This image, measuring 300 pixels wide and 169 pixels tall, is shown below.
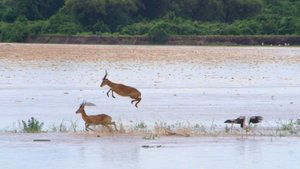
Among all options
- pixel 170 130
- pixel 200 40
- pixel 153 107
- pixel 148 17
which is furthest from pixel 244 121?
pixel 148 17

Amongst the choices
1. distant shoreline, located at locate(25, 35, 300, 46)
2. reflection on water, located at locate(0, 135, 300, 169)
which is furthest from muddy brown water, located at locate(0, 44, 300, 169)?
distant shoreline, located at locate(25, 35, 300, 46)

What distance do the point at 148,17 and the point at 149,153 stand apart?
6595 cm

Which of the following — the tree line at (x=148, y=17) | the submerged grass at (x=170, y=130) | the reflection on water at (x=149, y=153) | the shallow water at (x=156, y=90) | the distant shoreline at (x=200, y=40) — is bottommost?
the reflection on water at (x=149, y=153)

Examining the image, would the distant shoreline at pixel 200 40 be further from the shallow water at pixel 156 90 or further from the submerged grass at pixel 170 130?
the submerged grass at pixel 170 130

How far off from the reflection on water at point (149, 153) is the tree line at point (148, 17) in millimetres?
55096

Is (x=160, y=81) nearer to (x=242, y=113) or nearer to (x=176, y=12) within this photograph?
(x=242, y=113)

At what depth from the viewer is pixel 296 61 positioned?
42938mm

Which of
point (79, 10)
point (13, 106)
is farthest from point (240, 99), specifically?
Answer: point (79, 10)

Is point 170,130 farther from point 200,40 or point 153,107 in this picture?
point 200,40

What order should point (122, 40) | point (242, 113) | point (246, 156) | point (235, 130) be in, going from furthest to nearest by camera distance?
point (122, 40), point (242, 113), point (235, 130), point (246, 156)

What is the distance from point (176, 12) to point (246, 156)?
65.6 m

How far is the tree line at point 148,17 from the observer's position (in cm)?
7038

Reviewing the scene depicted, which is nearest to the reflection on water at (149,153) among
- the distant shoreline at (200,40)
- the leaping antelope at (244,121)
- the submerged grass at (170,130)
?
the submerged grass at (170,130)

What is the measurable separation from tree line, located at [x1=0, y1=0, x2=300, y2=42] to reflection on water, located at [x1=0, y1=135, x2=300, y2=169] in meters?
55.1
